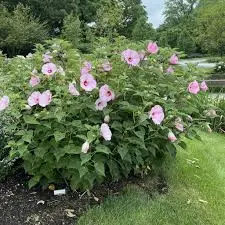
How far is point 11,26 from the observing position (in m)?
31.0

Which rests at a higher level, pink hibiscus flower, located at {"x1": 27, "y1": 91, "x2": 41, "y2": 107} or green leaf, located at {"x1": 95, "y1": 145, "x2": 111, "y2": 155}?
pink hibiscus flower, located at {"x1": 27, "y1": 91, "x2": 41, "y2": 107}

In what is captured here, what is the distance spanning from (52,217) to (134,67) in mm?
1196

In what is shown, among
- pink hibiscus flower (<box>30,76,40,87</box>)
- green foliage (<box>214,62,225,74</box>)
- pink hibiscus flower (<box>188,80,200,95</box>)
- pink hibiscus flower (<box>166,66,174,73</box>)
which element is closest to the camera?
pink hibiscus flower (<box>30,76,40,87</box>)

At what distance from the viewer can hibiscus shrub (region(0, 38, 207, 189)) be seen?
3.09 metres

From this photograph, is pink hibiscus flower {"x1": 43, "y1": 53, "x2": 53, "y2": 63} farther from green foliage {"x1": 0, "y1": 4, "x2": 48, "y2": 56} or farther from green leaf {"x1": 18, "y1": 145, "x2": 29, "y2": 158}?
green foliage {"x1": 0, "y1": 4, "x2": 48, "y2": 56}

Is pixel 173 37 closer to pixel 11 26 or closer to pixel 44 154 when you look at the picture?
pixel 11 26

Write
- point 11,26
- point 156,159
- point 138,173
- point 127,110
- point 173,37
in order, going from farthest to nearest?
point 173,37 < point 11,26 < point 138,173 < point 156,159 < point 127,110

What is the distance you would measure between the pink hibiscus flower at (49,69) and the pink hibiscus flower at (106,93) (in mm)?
367

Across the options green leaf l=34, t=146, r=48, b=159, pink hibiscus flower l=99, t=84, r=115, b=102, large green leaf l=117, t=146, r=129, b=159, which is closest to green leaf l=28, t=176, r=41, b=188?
green leaf l=34, t=146, r=48, b=159

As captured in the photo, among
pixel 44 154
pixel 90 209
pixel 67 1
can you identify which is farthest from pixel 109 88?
pixel 67 1

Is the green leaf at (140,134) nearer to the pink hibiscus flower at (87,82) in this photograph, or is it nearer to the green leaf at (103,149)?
the green leaf at (103,149)

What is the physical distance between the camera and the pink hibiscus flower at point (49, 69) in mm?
3260

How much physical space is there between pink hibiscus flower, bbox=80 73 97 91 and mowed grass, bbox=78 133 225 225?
821mm

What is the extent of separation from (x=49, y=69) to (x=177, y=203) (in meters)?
1.36
